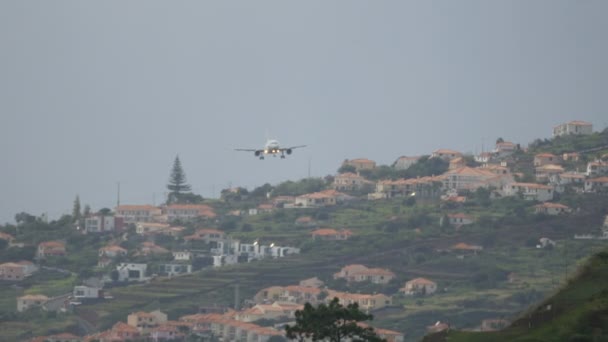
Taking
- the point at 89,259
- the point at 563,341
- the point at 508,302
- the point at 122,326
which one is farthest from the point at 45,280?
the point at 563,341

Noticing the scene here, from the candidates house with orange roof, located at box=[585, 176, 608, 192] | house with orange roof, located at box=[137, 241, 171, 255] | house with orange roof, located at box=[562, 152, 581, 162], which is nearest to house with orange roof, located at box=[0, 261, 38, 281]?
house with orange roof, located at box=[137, 241, 171, 255]

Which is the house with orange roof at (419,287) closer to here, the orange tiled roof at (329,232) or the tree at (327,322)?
the orange tiled roof at (329,232)

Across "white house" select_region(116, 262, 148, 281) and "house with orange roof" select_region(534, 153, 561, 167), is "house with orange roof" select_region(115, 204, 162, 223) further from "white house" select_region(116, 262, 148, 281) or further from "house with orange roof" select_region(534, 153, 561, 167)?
"house with orange roof" select_region(534, 153, 561, 167)

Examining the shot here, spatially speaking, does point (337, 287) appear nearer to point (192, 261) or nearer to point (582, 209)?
point (192, 261)

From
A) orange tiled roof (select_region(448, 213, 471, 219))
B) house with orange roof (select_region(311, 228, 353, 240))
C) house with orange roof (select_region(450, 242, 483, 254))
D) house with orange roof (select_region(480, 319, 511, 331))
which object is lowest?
house with orange roof (select_region(480, 319, 511, 331))

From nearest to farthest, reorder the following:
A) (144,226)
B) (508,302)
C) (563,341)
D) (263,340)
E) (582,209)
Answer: (563,341)
(263,340)
(508,302)
(582,209)
(144,226)

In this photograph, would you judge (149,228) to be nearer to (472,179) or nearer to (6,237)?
(6,237)
